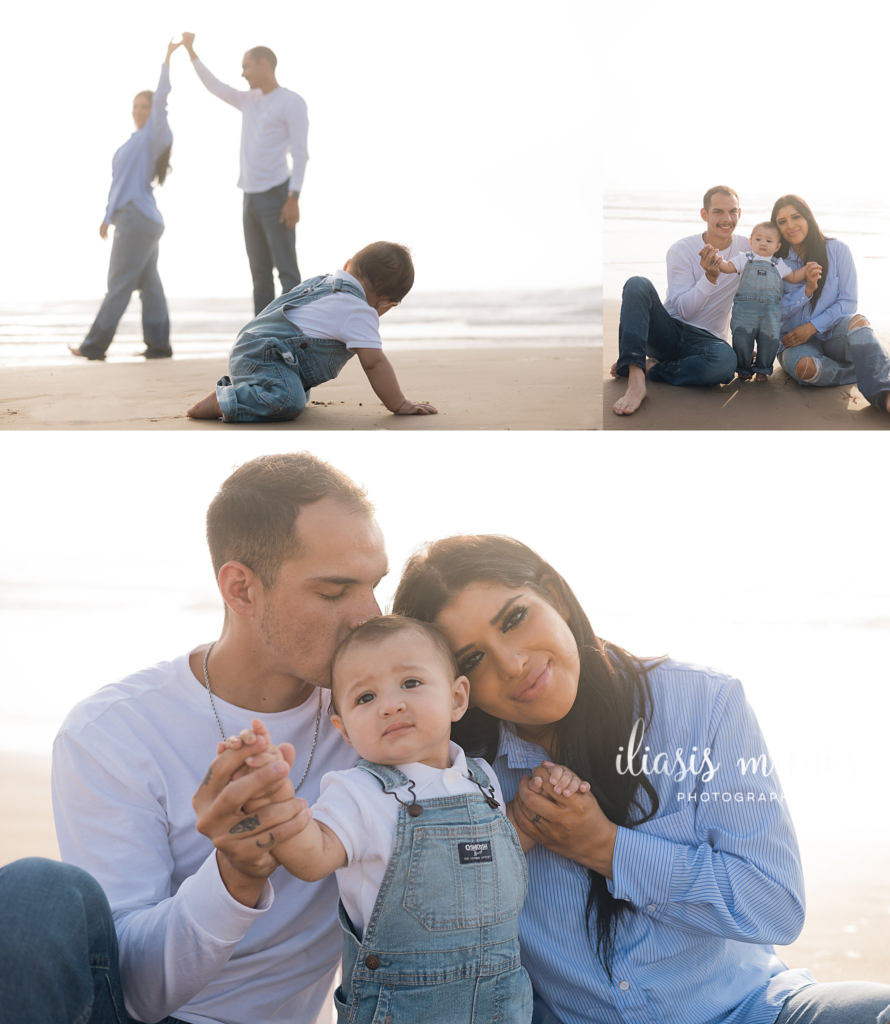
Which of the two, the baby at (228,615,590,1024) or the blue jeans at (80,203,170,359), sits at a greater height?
the blue jeans at (80,203,170,359)

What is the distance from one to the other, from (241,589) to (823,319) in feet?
12.7

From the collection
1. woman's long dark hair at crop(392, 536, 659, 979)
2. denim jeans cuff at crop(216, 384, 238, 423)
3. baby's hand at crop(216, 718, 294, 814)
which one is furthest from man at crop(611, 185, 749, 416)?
baby's hand at crop(216, 718, 294, 814)

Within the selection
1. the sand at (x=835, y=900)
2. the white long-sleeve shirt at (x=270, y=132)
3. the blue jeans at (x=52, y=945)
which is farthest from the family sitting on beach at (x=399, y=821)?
the white long-sleeve shirt at (x=270, y=132)

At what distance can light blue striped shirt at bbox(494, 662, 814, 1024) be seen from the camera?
1618mm

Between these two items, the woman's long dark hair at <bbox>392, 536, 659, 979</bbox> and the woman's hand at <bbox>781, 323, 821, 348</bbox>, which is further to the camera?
the woman's hand at <bbox>781, 323, 821, 348</bbox>

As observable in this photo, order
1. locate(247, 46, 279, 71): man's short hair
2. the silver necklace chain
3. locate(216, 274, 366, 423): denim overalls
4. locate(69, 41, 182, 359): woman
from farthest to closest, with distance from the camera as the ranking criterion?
locate(69, 41, 182, 359): woman, locate(247, 46, 279, 71): man's short hair, locate(216, 274, 366, 423): denim overalls, the silver necklace chain

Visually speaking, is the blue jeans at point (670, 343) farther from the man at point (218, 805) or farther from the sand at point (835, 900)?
the man at point (218, 805)

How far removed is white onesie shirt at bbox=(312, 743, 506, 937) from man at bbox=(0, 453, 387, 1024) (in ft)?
0.37

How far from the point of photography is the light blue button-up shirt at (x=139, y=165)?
Answer: 19.3 feet

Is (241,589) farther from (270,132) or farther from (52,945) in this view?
(270,132)

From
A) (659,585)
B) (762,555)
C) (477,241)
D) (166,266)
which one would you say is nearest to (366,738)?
(659,585)

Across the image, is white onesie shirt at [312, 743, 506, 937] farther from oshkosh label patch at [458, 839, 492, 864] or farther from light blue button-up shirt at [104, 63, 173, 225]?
light blue button-up shirt at [104, 63, 173, 225]

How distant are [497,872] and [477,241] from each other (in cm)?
704

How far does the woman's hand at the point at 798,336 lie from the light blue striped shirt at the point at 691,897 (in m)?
3.50
